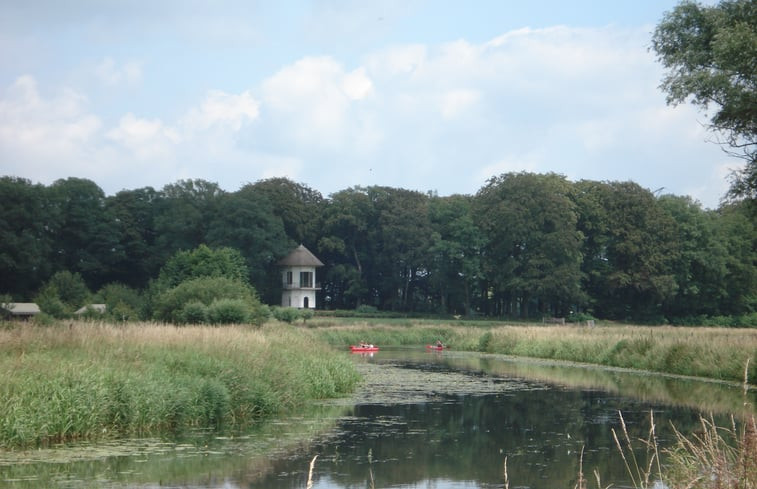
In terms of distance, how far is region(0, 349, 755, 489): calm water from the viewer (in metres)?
14.0

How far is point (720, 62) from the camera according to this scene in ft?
88.1

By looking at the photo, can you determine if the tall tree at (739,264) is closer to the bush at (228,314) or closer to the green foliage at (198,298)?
the green foliage at (198,298)

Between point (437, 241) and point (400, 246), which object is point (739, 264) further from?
point (400, 246)

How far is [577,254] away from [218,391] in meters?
63.7

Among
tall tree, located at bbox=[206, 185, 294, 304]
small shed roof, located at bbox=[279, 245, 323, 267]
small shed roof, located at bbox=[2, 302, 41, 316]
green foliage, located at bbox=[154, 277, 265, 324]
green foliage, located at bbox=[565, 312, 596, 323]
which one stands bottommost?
green foliage, located at bbox=[565, 312, 596, 323]

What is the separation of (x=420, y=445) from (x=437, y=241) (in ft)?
221

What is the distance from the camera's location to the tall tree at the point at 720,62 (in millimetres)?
26688

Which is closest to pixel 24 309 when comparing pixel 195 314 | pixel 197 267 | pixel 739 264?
pixel 197 267

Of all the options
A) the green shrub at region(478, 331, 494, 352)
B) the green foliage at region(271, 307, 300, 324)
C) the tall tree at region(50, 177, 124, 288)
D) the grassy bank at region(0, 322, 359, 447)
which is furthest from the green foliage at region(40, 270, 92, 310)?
the grassy bank at region(0, 322, 359, 447)

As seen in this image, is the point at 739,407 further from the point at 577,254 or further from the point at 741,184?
the point at 577,254

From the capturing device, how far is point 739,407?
22.9m

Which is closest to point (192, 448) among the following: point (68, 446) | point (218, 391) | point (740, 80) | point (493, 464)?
point (68, 446)

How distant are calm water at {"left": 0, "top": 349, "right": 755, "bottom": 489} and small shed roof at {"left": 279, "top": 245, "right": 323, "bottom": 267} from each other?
52.2 meters

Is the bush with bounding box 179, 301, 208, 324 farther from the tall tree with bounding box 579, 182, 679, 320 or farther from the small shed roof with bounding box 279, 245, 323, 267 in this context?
the tall tree with bounding box 579, 182, 679, 320
